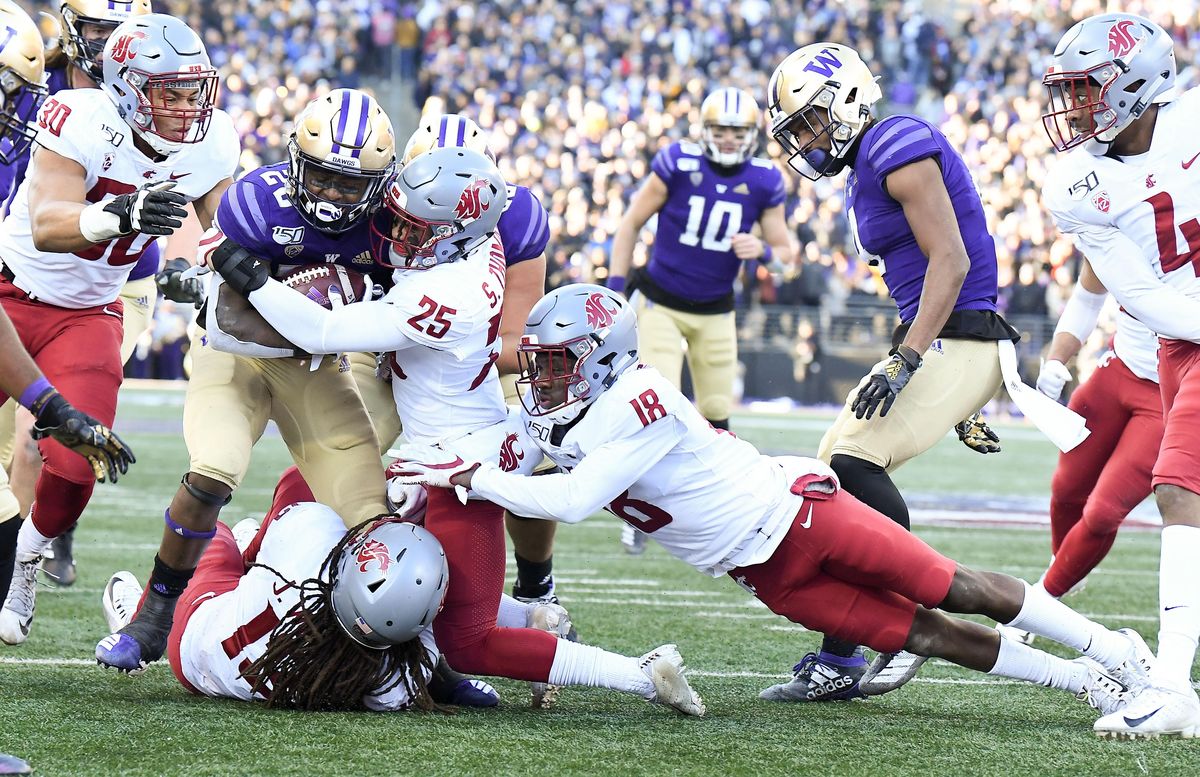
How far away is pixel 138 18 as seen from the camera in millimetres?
4332

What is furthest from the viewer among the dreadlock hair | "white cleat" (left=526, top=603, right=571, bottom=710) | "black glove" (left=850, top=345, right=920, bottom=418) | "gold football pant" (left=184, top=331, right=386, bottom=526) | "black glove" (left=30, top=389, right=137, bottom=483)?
"gold football pant" (left=184, top=331, right=386, bottom=526)

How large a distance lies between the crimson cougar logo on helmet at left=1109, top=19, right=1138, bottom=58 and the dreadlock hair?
2.42 m

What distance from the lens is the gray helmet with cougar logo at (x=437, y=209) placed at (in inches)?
150

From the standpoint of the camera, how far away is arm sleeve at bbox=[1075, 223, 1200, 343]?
12.8 ft

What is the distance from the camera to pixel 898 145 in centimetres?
415

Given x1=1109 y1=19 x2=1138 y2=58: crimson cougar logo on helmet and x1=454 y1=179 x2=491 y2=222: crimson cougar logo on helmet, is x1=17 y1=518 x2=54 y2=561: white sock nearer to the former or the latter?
x1=454 y1=179 x2=491 y2=222: crimson cougar logo on helmet

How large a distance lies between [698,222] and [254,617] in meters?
4.28

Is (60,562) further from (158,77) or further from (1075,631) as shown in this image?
(1075,631)

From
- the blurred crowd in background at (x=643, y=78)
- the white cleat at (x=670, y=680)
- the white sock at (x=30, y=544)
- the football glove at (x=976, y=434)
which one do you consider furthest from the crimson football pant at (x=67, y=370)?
the blurred crowd in background at (x=643, y=78)

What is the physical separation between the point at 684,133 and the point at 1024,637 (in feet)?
45.3

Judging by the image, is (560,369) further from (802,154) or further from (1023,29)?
(1023,29)

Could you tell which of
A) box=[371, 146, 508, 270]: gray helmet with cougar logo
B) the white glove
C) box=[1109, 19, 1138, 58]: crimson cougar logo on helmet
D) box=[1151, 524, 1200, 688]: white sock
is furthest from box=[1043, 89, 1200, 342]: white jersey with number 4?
box=[371, 146, 508, 270]: gray helmet with cougar logo

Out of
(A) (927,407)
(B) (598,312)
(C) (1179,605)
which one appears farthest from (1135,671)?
(B) (598,312)

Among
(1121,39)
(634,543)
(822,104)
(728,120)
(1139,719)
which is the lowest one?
(634,543)
